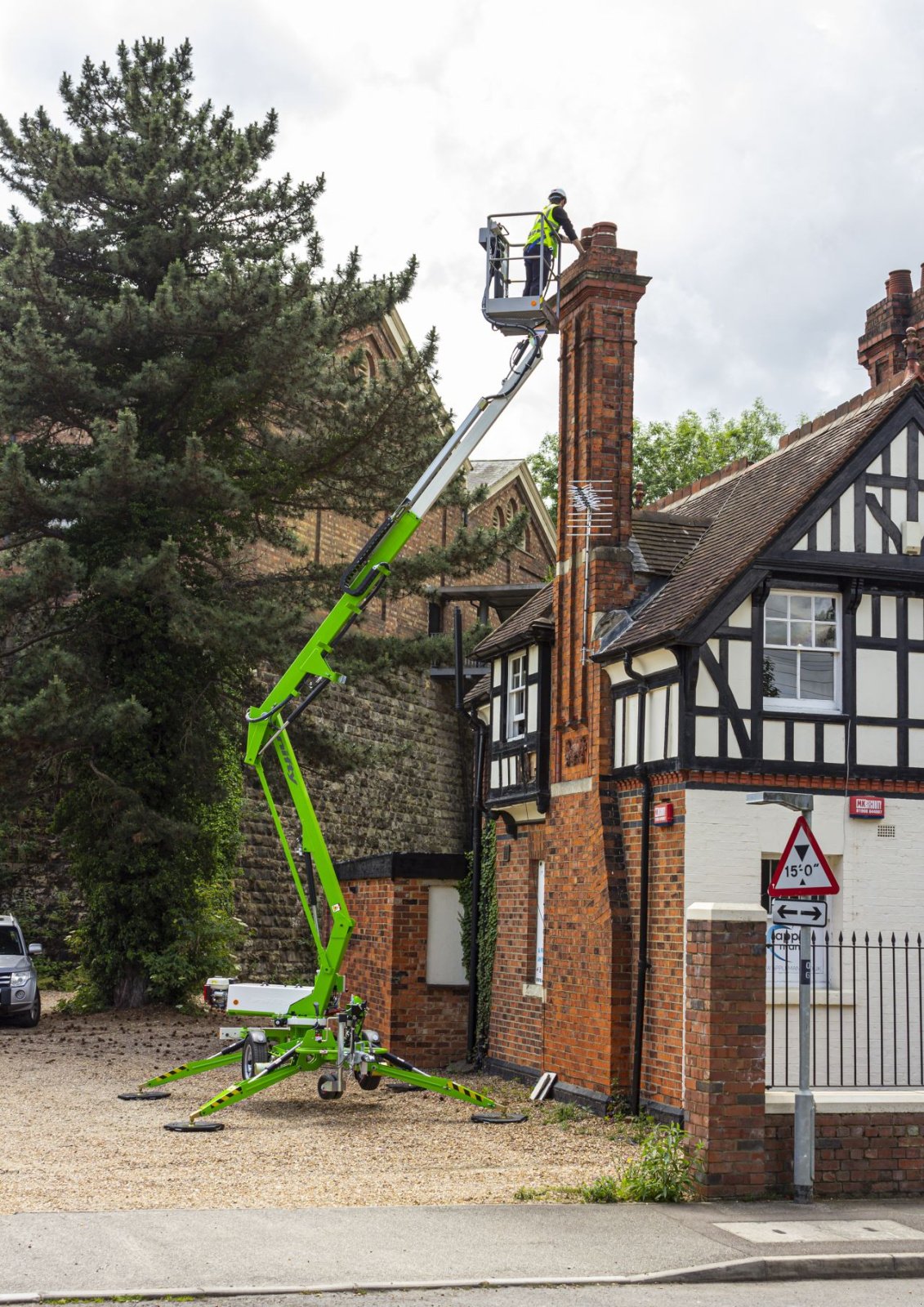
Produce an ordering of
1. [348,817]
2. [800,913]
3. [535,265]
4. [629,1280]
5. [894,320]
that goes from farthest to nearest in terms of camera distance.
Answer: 1. [348,817]
2. [894,320]
3. [535,265]
4. [800,913]
5. [629,1280]

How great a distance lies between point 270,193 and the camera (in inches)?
969

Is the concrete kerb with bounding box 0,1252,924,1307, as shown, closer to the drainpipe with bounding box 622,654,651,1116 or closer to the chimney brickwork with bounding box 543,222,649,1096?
the drainpipe with bounding box 622,654,651,1116

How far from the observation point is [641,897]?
15008 mm

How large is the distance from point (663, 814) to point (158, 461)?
1041 cm

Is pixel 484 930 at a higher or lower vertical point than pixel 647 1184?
higher

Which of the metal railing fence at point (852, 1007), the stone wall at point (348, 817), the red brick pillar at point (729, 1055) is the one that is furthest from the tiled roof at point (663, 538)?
the stone wall at point (348, 817)

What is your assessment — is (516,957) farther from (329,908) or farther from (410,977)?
(329,908)

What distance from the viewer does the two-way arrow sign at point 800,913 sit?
11.0 m

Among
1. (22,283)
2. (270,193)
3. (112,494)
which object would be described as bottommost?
(112,494)

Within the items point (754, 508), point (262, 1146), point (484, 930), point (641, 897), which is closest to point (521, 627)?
point (754, 508)

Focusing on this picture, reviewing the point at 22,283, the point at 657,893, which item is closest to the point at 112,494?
the point at 22,283

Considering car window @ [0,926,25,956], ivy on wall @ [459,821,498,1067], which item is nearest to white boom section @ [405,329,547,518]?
ivy on wall @ [459,821,498,1067]

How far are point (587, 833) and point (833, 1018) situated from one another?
317cm

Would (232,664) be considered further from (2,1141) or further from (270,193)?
(2,1141)
